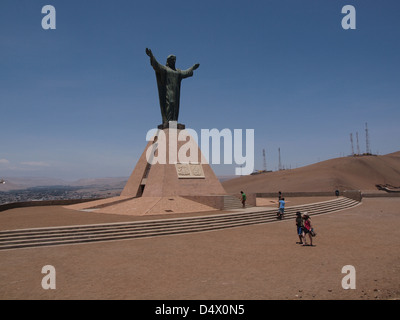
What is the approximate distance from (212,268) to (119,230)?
514 centimetres

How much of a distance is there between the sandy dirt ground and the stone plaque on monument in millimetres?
9297

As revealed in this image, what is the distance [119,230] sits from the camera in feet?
35.3

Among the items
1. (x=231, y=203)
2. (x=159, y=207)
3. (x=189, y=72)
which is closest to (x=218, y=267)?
(x=159, y=207)

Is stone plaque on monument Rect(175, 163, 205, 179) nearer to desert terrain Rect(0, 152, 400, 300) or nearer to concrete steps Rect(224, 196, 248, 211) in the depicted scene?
concrete steps Rect(224, 196, 248, 211)

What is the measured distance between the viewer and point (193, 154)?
21.3 m

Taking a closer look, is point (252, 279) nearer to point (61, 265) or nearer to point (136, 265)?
point (136, 265)

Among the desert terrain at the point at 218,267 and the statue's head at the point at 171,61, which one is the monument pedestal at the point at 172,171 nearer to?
the statue's head at the point at 171,61

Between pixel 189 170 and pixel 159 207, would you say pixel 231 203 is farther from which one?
pixel 159 207

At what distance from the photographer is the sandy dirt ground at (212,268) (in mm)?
5251

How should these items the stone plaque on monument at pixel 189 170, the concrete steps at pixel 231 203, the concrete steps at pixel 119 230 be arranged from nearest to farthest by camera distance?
the concrete steps at pixel 119 230 → the concrete steps at pixel 231 203 → the stone plaque on monument at pixel 189 170

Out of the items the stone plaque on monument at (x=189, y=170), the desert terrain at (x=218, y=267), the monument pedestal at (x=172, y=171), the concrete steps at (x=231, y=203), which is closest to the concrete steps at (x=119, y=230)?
the desert terrain at (x=218, y=267)

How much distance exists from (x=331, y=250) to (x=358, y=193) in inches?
797

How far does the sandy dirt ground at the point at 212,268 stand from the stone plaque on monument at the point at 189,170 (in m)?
9.30
